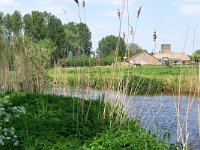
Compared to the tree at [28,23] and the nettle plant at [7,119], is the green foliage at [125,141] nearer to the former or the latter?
the nettle plant at [7,119]

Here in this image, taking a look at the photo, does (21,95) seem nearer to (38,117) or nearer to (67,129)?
(38,117)

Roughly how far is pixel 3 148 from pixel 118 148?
1.51 m

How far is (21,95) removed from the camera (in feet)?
30.5

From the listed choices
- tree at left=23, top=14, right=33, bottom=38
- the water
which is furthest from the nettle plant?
tree at left=23, top=14, right=33, bottom=38

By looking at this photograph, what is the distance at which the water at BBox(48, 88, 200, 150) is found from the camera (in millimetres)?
6980

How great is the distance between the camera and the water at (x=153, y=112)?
6.98 meters

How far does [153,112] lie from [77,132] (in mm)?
7918

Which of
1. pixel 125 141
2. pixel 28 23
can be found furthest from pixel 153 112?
pixel 28 23

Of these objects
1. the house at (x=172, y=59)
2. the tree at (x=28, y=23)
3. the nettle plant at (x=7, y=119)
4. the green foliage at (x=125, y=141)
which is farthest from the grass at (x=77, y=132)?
the tree at (x=28, y=23)

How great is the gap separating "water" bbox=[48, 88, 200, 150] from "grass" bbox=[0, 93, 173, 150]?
0.97 feet

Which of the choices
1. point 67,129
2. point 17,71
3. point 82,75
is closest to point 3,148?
point 67,129

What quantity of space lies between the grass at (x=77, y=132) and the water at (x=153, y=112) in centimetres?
29

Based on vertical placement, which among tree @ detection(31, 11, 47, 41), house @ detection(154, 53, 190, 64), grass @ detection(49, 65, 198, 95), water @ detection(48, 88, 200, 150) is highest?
tree @ detection(31, 11, 47, 41)

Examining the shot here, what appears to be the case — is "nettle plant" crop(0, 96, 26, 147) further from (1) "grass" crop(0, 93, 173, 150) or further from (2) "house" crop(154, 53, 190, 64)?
(2) "house" crop(154, 53, 190, 64)
